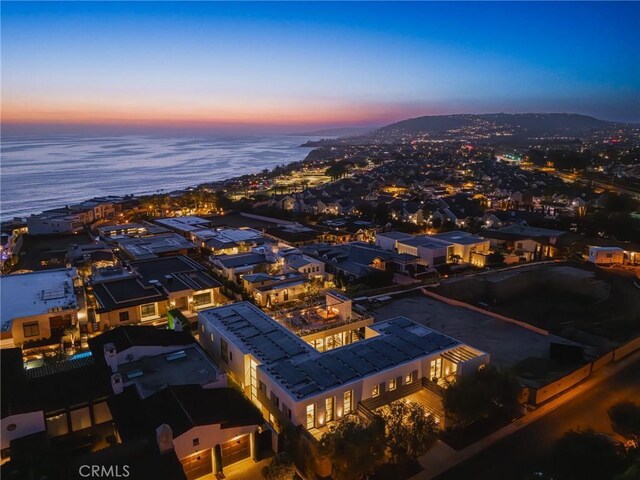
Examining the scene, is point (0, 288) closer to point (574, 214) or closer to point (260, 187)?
point (574, 214)

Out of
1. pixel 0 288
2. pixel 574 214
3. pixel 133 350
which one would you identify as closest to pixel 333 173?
pixel 574 214

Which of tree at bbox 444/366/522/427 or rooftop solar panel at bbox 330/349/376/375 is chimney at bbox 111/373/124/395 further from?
tree at bbox 444/366/522/427

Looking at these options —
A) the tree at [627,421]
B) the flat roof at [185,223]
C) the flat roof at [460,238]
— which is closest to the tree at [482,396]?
the tree at [627,421]

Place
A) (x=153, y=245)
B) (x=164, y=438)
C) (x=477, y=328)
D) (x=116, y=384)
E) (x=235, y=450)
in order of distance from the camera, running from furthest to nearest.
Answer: (x=153, y=245), (x=477, y=328), (x=116, y=384), (x=235, y=450), (x=164, y=438)

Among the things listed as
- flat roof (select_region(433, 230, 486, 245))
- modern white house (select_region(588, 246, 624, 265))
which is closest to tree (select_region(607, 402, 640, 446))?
flat roof (select_region(433, 230, 486, 245))

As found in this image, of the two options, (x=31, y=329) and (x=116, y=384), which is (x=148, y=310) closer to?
(x=31, y=329)

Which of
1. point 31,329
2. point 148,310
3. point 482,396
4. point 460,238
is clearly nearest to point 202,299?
point 148,310
